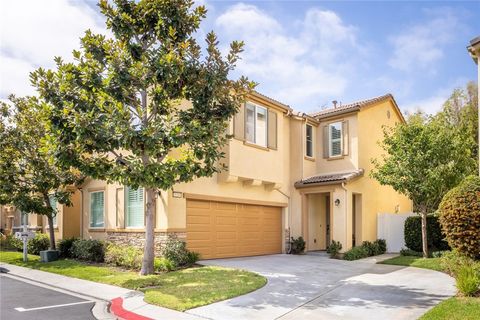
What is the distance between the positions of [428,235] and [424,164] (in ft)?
13.0

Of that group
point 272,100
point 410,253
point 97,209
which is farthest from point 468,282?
point 97,209

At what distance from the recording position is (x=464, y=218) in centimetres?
1080

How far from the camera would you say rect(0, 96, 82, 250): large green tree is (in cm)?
1705

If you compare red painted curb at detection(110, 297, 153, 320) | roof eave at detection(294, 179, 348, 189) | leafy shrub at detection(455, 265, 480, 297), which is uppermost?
roof eave at detection(294, 179, 348, 189)

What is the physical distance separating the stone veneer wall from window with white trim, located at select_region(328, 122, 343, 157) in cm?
903

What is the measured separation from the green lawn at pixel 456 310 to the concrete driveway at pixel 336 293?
0.31 metres

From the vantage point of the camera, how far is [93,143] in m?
11.5

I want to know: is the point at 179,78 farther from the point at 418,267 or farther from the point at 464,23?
the point at 418,267

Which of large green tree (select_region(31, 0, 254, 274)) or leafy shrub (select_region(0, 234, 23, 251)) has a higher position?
large green tree (select_region(31, 0, 254, 274))

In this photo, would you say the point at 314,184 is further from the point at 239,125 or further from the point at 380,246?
the point at 239,125

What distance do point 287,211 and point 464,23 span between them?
1070 cm

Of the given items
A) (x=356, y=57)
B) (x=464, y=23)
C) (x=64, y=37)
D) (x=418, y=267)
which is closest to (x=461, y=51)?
(x=464, y=23)

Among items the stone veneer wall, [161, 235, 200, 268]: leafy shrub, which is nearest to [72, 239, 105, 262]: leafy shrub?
the stone veneer wall

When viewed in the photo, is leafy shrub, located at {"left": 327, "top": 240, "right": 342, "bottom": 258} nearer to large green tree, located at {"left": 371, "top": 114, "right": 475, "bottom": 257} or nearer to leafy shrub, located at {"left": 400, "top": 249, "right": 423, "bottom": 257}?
leafy shrub, located at {"left": 400, "top": 249, "right": 423, "bottom": 257}
